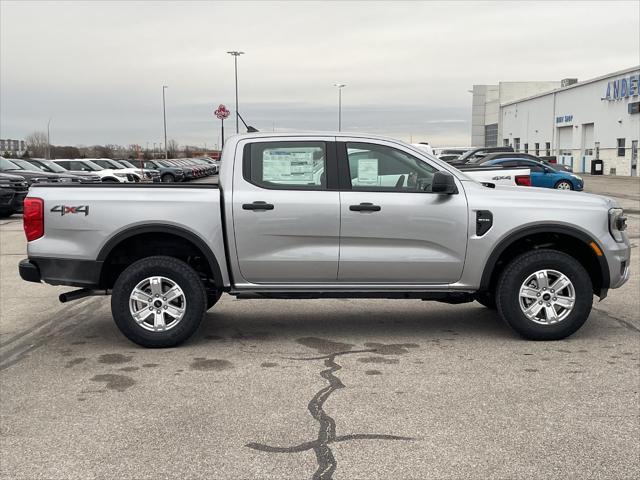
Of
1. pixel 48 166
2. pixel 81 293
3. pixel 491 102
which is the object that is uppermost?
pixel 491 102

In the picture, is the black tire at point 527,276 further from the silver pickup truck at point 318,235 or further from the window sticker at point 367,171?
the window sticker at point 367,171

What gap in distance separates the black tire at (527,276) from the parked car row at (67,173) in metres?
9.32

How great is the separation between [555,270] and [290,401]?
2.84 metres

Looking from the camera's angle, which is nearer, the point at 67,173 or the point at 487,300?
the point at 487,300

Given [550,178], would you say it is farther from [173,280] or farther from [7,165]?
[173,280]

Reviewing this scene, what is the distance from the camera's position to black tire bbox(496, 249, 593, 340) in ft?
19.4

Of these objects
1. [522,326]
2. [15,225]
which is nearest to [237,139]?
[522,326]

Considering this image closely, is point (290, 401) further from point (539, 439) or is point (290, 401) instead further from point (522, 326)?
point (522, 326)

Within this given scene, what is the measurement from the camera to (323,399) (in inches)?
180

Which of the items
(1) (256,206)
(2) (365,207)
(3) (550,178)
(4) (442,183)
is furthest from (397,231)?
(3) (550,178)

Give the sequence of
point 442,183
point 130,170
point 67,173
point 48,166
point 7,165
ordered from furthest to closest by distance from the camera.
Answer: point 130,170, point 48,166, point 67,173, point 7,165, point 442,183

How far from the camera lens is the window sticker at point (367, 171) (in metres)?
5.96

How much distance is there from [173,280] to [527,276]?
315 cm

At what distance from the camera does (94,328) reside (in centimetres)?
667
